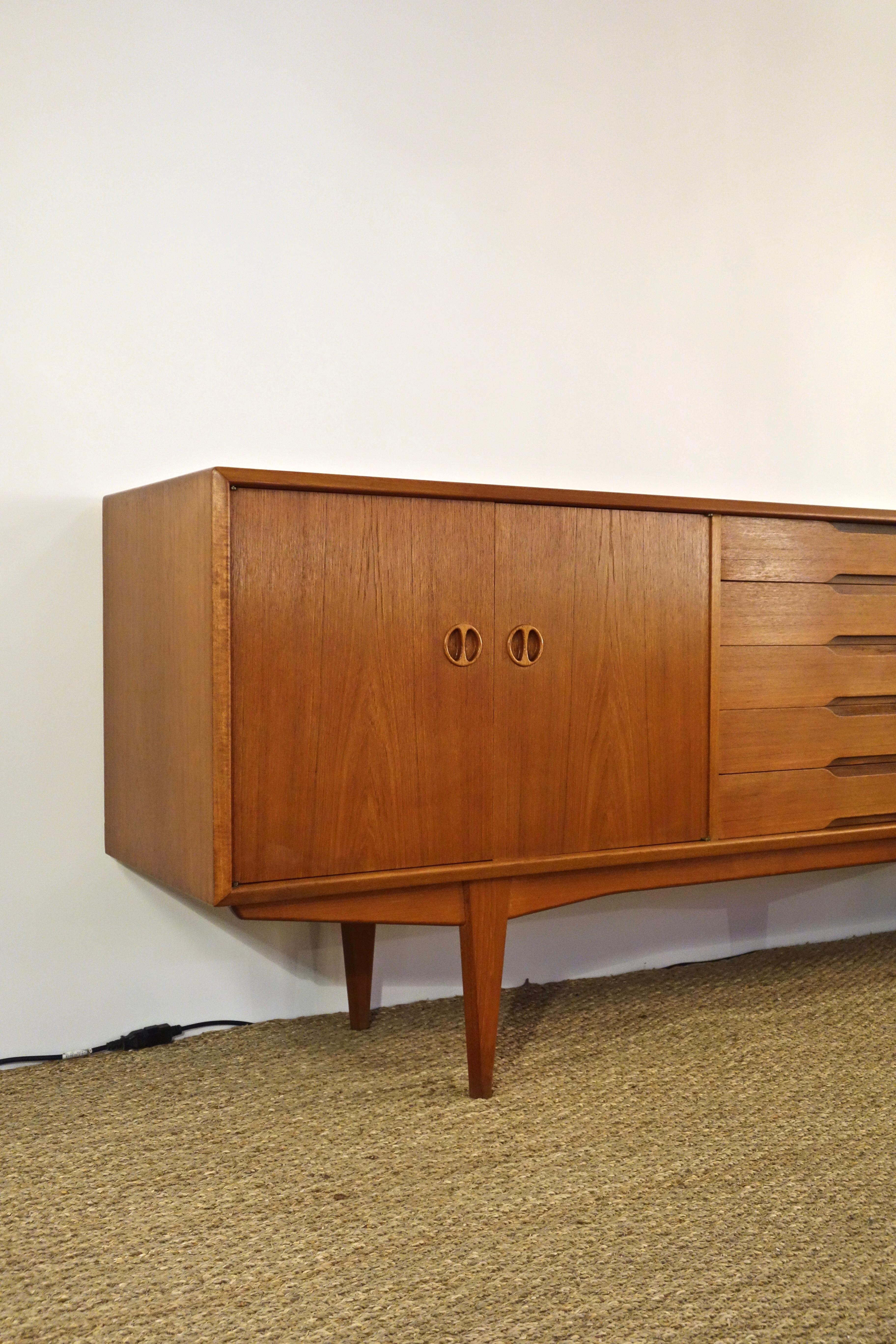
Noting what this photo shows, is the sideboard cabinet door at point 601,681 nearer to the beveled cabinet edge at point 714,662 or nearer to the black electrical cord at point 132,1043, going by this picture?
the beveled cabinet edge at point 714,662

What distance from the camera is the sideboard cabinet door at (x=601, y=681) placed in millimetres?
1496

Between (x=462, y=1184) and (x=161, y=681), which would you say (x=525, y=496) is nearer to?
(x=161, y=681)

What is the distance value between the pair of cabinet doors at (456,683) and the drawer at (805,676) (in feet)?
0.19

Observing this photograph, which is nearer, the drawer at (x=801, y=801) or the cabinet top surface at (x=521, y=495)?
the cabinet top surface at (x=521, y=495)

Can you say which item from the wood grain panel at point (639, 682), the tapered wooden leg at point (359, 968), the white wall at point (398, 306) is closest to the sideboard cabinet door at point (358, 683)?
the wood grain panel at point (639, 682)

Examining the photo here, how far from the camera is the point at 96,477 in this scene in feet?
5.44

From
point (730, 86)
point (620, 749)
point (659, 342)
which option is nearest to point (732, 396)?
point (659, 342)

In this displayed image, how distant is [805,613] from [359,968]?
87cm

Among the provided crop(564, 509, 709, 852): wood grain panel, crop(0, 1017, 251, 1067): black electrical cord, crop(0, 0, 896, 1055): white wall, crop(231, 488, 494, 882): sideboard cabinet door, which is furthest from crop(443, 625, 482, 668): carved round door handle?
crop(0, 1017, 251, 1067): black electrical cord

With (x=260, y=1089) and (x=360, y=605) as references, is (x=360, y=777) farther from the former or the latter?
(x=260, y=1089)

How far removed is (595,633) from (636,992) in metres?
0.75

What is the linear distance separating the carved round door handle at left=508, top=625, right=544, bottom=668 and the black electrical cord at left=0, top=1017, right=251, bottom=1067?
30.6 inches

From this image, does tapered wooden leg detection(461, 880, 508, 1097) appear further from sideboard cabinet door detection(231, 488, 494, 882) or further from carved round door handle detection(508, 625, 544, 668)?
carved round door handle detection(508, 625, 544, 668)

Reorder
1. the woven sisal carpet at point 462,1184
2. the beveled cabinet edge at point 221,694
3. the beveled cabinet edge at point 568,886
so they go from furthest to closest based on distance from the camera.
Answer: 1. the beveled cabinet edge at point 568,886
2. the beveled cabinet edge at point 221,694
3. the woven sisal carpet at point 462,1184
